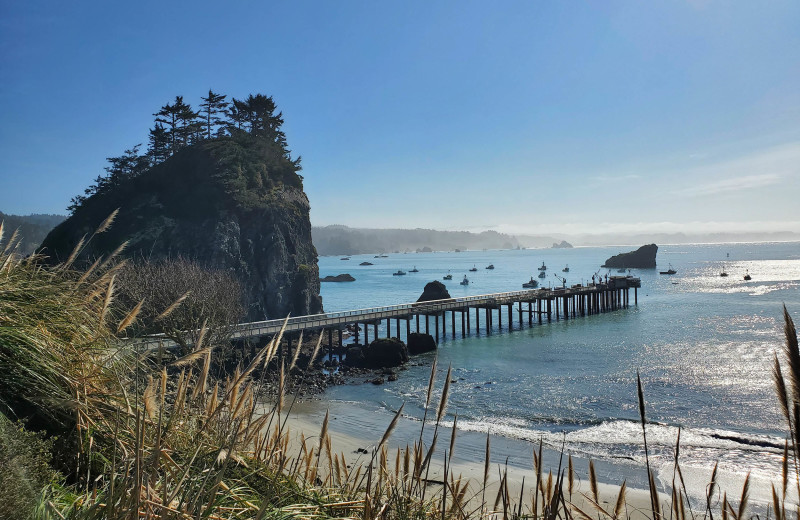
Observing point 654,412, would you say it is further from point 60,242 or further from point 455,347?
point 60,242

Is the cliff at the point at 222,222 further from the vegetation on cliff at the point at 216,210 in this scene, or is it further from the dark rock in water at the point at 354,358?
the dark rock in water at the point at 354,358

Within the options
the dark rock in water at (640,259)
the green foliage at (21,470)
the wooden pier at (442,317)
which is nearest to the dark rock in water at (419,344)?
the wooden pier at (442,317)

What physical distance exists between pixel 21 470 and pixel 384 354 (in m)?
32.4

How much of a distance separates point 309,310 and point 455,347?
1662cm

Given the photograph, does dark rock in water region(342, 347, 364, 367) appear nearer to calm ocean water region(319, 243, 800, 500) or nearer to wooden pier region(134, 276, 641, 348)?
wooden pier region(134, 276, 641, 348)

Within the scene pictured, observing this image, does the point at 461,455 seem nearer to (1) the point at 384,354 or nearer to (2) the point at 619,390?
(2) the point at 619,390

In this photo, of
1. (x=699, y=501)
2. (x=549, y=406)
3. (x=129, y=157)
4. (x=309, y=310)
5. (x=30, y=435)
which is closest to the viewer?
(x=30, y=435)

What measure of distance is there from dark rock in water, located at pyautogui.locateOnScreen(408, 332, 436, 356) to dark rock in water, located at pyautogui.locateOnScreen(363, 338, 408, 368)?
4.15 m

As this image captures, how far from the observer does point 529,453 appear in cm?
1758

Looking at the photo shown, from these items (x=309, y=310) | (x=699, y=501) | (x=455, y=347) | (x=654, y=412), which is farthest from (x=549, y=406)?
(x=309, y=310)

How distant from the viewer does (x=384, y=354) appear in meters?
34.4

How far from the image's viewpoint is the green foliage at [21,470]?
7.62ft

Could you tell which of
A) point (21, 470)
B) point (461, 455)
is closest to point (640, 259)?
point (461, 455)

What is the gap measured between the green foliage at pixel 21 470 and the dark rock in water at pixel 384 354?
104 ft
